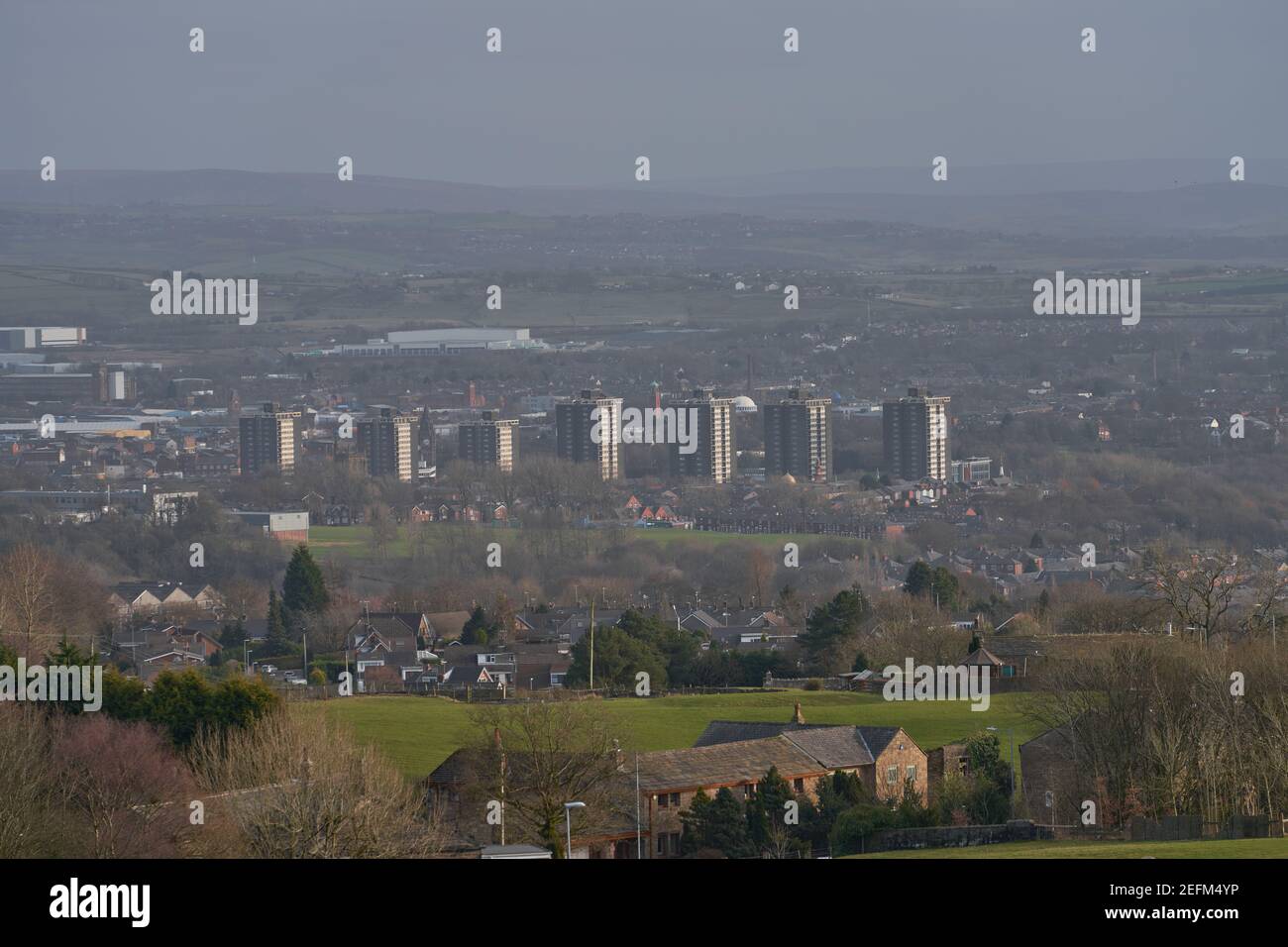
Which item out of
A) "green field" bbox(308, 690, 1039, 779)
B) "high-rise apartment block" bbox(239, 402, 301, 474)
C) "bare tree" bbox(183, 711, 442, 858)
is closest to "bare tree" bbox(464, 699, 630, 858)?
"bare tree" bbox(183, 711, 442, 858)

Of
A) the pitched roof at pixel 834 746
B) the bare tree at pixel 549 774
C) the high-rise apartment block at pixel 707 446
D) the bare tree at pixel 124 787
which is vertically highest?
the high-rise apartment block at pixel 707 446

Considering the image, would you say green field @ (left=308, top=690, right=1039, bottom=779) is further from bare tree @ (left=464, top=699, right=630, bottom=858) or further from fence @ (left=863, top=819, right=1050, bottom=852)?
fence @ (left=863, top=819, right=1050, bottom=852)

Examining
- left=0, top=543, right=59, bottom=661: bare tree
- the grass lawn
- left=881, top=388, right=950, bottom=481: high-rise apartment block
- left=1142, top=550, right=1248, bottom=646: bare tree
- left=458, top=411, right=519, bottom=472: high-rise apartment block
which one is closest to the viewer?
the grass lawn

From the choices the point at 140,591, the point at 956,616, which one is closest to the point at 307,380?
the point at 140,591

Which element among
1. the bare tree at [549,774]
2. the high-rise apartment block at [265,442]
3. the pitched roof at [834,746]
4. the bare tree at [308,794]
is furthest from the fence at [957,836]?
the high-rise apartment block at [265,442]

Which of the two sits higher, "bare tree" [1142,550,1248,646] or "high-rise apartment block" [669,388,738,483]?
"high-rise apartment block" [669,388,738,483]

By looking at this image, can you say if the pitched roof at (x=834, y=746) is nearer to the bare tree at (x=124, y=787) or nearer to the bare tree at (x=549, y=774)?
the bare tree at (x=549, y=774)
